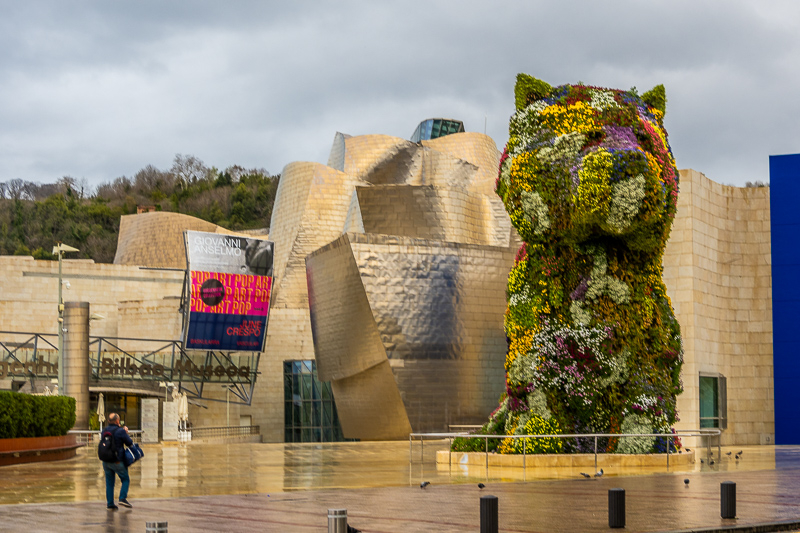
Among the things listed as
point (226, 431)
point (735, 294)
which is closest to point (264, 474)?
point (735, 294)

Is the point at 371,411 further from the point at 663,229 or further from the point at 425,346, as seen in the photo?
the point at 663,229

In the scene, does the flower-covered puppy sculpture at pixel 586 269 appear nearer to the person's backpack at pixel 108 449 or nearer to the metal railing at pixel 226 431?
the person's backpack at pixel 108 449

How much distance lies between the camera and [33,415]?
23.8m

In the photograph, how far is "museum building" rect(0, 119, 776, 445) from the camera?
31922 mm

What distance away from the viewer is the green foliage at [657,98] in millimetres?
21375

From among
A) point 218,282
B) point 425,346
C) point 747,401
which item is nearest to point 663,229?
point 747,401

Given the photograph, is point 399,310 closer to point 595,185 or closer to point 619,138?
point 619,138

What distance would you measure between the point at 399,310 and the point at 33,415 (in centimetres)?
1597

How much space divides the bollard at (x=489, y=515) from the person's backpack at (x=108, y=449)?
6158 mm

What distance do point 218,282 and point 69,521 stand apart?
3670 centimetres

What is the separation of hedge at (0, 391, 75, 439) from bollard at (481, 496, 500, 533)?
17.4 metres

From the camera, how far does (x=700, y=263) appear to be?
30.6m

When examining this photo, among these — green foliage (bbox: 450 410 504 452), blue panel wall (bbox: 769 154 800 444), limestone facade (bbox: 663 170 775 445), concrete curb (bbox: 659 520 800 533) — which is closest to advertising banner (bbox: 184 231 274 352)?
limestone facade (bbox: 663 170 775 445)

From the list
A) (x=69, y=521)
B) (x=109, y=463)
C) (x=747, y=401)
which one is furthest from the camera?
(x=747, y=401)
